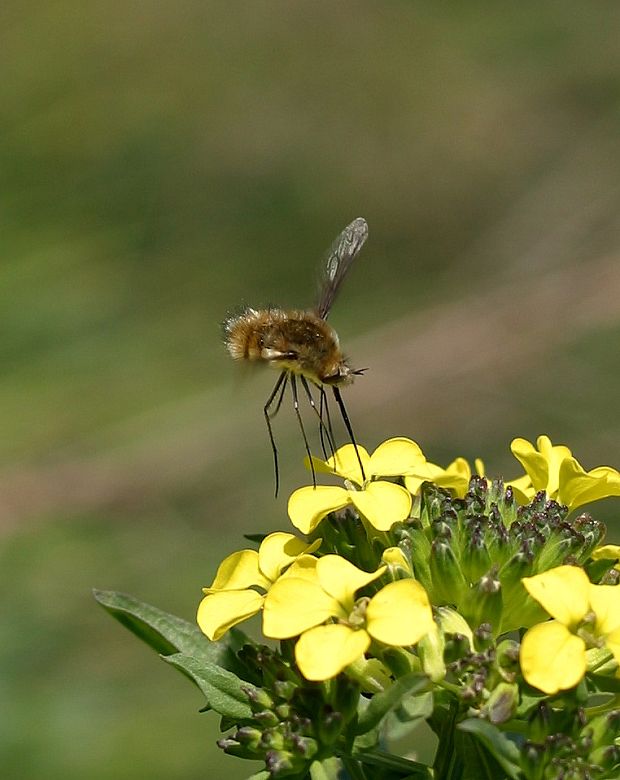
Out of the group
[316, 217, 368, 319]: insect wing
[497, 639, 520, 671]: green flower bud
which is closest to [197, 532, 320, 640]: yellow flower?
[497, 639, 520, 671]: green flower bud

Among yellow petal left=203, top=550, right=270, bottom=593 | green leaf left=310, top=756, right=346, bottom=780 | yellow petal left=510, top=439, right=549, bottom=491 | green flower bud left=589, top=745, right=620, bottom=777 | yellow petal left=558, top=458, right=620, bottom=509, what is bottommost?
green flower bud left=589, top=745, right=620, bottom=777

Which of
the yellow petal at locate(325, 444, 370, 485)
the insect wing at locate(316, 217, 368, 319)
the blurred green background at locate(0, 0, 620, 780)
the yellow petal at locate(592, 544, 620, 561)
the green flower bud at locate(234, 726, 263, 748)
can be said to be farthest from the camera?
the blurred green background at locate(0, 0, 620, 780)

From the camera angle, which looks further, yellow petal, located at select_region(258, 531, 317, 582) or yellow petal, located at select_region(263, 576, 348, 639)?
yellow petal, located at select_region(258, 531, 317, 582)

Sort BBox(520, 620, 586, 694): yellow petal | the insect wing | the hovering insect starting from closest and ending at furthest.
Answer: BBox(520, 620, 586, 694): yellow petal → the hovering insect → the insect wing

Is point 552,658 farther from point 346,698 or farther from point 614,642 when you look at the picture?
point 346,698

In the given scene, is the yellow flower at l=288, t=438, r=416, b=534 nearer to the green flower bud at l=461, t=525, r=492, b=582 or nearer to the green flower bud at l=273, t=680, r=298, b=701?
the green flower bud at l=461, t=525, r=492, b=582

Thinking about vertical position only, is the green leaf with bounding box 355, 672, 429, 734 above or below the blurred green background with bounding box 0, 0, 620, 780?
below

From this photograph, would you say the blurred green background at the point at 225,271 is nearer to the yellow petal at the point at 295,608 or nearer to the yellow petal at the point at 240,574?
the yellow petal at the point at 240,574
